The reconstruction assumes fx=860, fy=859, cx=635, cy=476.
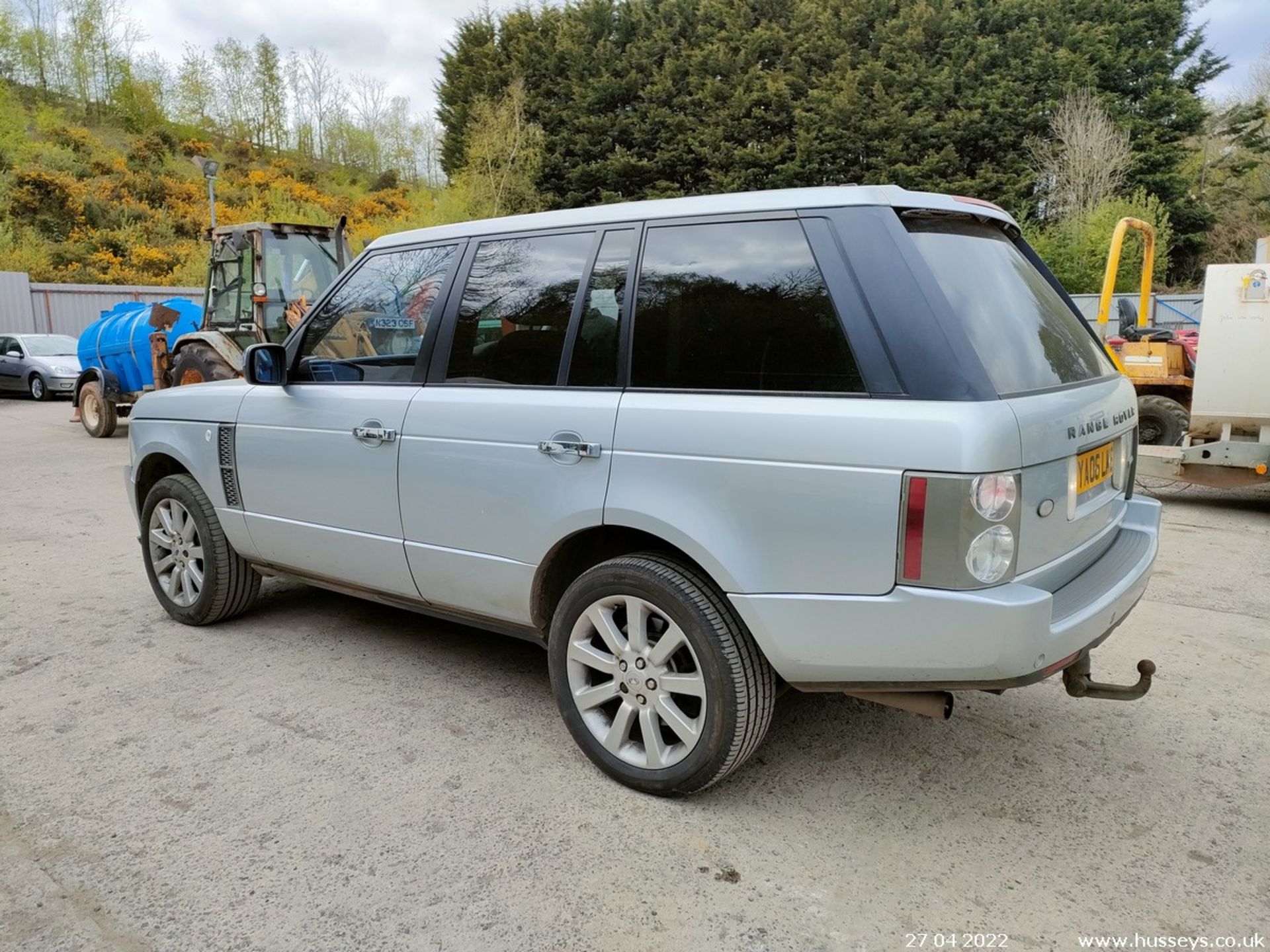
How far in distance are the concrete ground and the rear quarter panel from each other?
849mm

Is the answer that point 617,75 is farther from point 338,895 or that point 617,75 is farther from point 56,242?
point 338,895

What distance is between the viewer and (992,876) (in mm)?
2420

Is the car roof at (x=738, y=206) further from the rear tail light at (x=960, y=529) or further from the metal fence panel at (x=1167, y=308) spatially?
the metal fence panel at (x=1167, y=308)

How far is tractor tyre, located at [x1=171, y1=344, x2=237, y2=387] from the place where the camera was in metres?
10.4

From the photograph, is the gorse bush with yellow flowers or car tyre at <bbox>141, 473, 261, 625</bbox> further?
the gorse bush with yellow flowers

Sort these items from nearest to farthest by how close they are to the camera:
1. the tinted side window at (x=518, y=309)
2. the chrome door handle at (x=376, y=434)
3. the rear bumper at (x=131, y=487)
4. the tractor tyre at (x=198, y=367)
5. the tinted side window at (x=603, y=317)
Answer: the tinted side window at (x=603, y=317) < the tinted side window at (x=518, y=309) < the chrome door handle at (x=376, y=434) < the rear bumper at (x=131, y=487) < the tractor tyre at (x=198, y=367)

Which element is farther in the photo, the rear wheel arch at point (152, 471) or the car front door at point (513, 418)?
the rear wheel arch at point (152, 471)

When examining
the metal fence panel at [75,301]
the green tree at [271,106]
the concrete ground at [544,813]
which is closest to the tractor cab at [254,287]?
the concrete ground at [544,813]

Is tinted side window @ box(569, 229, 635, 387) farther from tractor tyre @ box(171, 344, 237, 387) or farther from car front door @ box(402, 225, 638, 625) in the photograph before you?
tractor tyre @ box(171, 344, 237, 387)

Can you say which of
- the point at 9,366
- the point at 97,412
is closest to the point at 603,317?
the point at 97,412

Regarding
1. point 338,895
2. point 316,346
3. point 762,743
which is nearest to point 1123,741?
point 762,743

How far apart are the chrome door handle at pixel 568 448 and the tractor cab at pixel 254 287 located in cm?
865

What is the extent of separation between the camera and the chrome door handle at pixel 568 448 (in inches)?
111

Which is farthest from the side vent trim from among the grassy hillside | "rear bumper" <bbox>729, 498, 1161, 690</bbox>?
the grassy hillside
